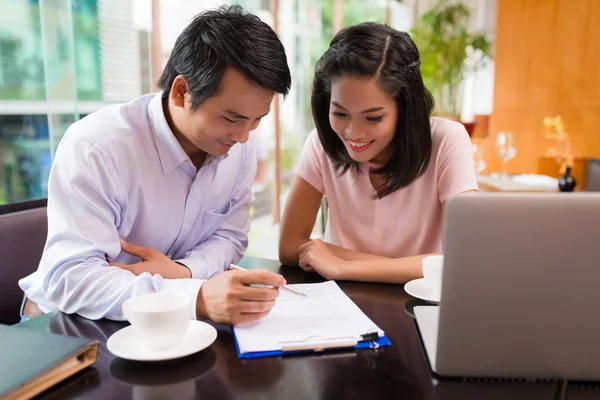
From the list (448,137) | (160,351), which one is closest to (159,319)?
(160,351)

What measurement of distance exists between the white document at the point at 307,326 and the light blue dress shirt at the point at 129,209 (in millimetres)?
143

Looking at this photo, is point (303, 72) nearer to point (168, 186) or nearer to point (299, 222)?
point (299, 222)

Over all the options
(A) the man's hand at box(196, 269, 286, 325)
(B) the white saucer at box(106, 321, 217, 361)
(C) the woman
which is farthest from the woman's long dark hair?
(B) the white saucer at box(106, 321, 217, 361)

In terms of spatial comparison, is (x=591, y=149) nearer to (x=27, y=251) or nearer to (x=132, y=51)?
(x=132, y=51)

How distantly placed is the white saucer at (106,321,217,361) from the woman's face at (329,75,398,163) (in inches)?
29.1

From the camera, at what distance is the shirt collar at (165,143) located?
1279 millimetres

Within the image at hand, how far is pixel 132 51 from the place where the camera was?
8.66 ft

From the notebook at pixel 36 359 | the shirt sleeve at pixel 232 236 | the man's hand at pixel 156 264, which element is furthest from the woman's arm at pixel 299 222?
the notebook at pixel 36 359

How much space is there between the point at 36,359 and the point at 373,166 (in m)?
1.14

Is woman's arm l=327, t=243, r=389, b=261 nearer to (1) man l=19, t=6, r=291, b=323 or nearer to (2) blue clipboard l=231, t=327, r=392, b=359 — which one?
(1) man l=19, t=6, r=291, b=323

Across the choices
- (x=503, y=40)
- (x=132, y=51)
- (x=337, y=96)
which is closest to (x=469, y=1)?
(x=503, y=40)

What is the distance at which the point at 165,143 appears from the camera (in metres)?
1.29

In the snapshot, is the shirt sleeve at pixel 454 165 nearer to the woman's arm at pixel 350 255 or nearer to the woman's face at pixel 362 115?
the woman's face at pixel 362 115

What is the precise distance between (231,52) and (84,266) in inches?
21.8
